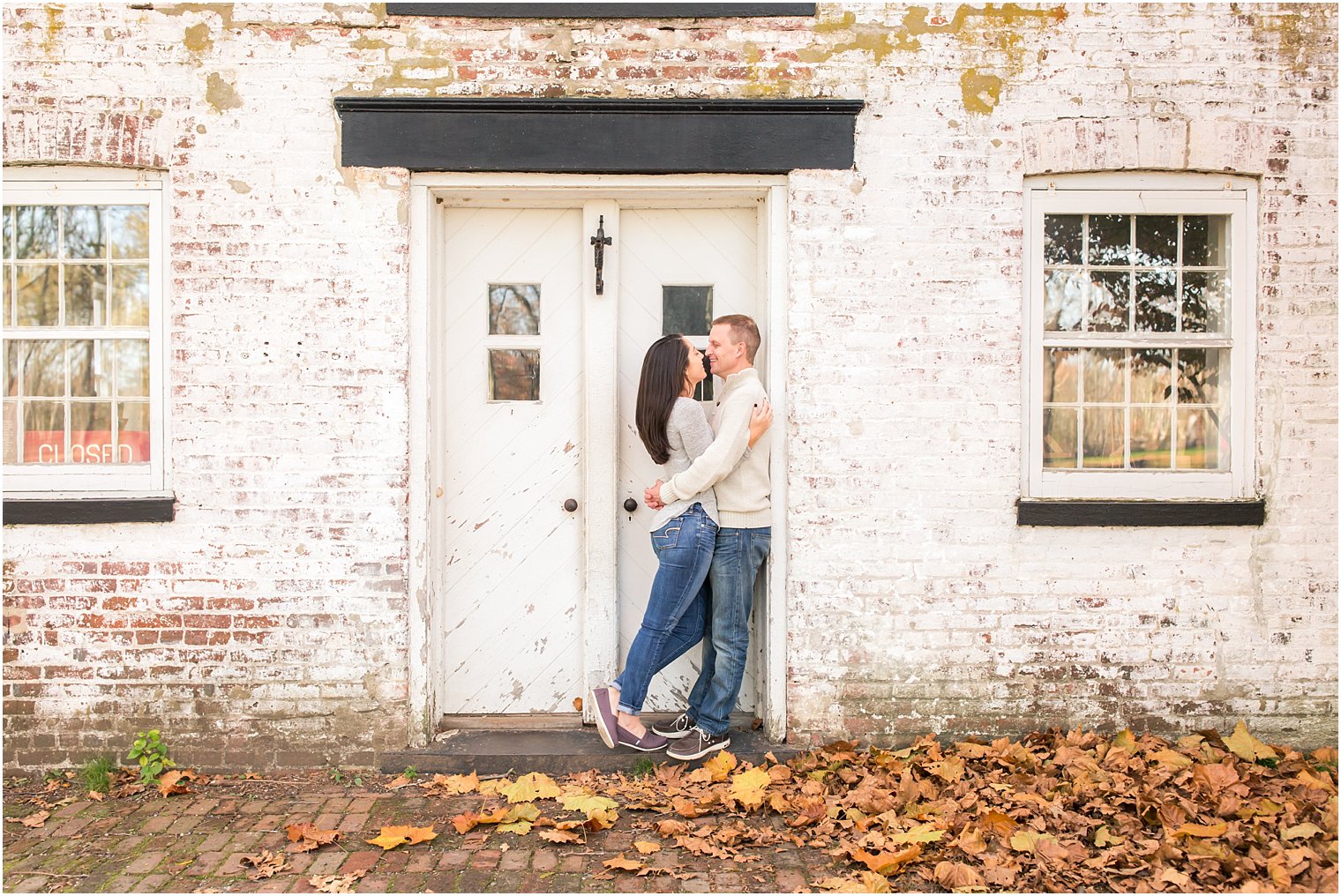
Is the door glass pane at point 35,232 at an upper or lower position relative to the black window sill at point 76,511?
upper

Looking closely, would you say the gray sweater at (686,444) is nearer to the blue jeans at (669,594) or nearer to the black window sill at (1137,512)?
the blue jeans at (669,594)

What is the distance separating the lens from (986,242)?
15.6ft

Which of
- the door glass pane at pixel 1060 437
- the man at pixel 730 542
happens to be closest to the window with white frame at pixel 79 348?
the man at pixel 730 542

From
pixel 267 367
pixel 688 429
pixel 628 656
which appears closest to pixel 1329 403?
pixel 688 429

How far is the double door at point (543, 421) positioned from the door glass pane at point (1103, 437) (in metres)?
1.80

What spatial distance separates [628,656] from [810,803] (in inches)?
43.1

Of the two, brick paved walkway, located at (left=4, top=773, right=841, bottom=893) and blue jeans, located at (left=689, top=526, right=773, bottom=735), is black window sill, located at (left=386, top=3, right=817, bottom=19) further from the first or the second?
brick paved walkway, located at (left=4, top=773, right=841, bottom=893)

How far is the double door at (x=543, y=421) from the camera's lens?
16.5 feet

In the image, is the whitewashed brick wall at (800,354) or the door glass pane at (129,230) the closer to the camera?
the whitewashed brick wall at (800,354)

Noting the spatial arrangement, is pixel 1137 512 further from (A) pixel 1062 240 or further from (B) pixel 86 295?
(B) pixel 86 295

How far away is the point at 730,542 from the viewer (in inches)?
183

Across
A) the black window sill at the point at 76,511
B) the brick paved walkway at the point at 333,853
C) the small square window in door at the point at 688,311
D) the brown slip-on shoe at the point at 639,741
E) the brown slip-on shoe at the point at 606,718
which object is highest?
the small square window in door at the point at 688,311

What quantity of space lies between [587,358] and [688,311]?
23.4 inches

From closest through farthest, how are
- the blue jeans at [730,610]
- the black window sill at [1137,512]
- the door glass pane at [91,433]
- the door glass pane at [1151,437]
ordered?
1. the blue jeans at [730,610]
2. the black window sill at [1137,512]
3. the door glass pane at [91,433]
4. the door glass pane at [1151,437]
